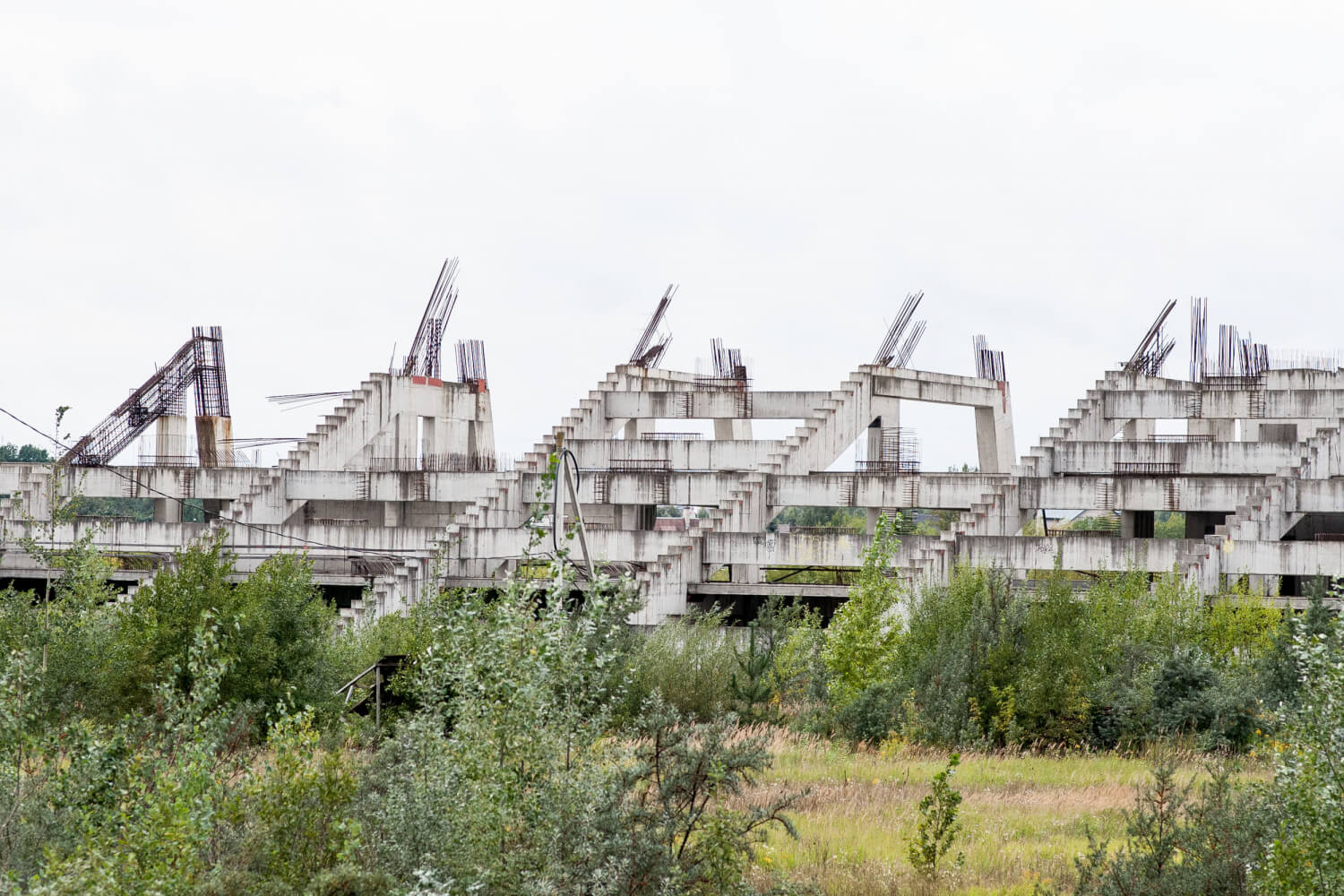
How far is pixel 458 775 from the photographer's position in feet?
32.7

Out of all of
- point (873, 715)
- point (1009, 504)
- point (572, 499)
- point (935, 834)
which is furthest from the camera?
point (1009, 504)

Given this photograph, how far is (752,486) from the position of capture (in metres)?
43.4

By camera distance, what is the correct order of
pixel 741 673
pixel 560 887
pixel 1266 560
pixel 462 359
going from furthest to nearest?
pixel 462 359 < pixel 1266 560 < pixel 741 673 < pixel 560 887

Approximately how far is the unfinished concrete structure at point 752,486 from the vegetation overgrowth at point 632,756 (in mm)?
13509

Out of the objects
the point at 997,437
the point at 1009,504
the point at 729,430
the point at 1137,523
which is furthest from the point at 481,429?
the point at 1137,523

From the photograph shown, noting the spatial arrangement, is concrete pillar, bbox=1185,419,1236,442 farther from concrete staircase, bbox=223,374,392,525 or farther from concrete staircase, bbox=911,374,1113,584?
concrete staircase, bbox=223,374,392,525

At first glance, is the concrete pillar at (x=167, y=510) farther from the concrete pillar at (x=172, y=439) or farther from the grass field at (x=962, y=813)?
the grass field at (x=962, y=813)

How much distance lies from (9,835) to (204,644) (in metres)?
1.99

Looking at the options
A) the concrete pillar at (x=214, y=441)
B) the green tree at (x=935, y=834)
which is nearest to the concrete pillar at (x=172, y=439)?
the concrete pillar at (x=214, y=441)

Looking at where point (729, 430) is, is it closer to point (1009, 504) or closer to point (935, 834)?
point (1009, 504)

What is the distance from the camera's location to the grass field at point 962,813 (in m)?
12.8

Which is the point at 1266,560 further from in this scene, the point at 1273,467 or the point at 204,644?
the point at 204,644

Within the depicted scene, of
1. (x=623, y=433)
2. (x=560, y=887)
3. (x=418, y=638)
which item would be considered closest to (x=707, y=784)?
(x=560, y=887)

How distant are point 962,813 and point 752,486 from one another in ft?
92.1
